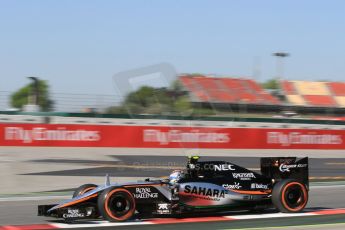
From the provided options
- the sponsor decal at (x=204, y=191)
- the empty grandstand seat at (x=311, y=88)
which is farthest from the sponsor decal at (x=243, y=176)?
the empty grandstand seat at (x=311, y=88)

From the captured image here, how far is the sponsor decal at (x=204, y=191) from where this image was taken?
799 cm

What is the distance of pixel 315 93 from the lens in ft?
201

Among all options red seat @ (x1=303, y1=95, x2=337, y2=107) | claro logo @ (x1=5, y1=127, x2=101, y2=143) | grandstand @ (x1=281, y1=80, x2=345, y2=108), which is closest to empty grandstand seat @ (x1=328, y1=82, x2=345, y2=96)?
grandstand @ (x1=281, y1=80, x2=345, y2=108)

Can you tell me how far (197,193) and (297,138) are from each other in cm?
1624

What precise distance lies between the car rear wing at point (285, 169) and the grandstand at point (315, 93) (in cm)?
4924

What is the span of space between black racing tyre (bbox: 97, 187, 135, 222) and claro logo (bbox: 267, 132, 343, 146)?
53.0ft

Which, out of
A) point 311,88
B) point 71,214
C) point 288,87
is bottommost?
point 71,214

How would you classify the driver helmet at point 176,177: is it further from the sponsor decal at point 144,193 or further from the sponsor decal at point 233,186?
the sponsor decal at point 233,186

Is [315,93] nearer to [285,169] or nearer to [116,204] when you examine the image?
[285,169]

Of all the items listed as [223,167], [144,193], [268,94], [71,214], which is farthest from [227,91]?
[71,214]

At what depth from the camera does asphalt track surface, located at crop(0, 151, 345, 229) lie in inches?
304

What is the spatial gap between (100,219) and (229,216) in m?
1.95

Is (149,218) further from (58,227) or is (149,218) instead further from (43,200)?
(43,200)

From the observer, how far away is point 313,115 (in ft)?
148
